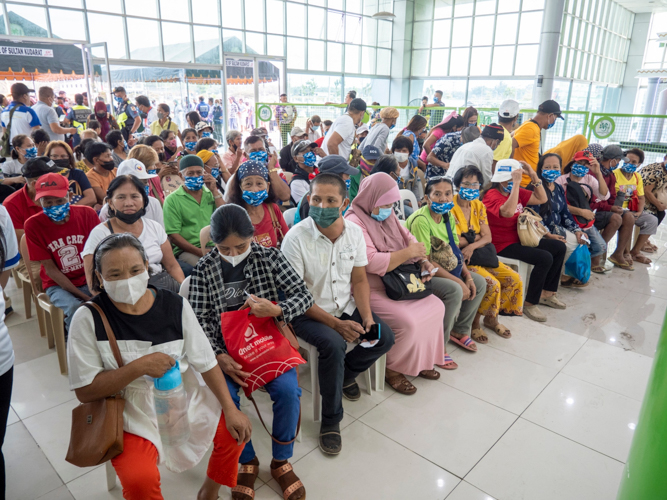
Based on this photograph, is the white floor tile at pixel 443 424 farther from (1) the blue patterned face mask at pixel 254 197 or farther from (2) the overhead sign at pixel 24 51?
(2) the overhead sign at pixel 24 51

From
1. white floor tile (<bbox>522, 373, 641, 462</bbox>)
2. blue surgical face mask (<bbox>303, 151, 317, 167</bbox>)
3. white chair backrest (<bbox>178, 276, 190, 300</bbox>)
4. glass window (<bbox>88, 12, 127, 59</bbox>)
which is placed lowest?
white floor tile (<bbox>522, 373, 641, 462</bbox>)

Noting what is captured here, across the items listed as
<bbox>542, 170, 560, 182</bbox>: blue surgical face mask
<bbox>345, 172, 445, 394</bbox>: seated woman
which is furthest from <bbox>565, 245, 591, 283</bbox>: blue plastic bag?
<bbox>345, 172, 445, 394</bbox>: seated woman

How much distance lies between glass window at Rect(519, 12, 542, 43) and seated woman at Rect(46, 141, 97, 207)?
15.3 m

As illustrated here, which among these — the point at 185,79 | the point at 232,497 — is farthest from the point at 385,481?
the point at 185,79

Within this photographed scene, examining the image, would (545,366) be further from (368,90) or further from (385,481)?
(368,90)

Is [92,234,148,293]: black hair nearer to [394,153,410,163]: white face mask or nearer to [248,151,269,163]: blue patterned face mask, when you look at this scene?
[248,151,269,163]: blue patterned face mask

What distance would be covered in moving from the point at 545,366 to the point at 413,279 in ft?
4.05

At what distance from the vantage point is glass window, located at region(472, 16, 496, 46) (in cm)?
1548

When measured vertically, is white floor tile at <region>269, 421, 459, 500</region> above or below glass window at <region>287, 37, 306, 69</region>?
below

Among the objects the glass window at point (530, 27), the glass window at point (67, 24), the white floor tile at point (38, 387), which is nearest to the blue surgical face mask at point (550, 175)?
the white floor tile at point (38, 387)

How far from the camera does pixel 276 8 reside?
13.4 metres

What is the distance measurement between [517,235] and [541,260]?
295 millimetres

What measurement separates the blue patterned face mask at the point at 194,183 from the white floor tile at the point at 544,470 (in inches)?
103

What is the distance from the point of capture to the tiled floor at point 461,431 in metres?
2.05
